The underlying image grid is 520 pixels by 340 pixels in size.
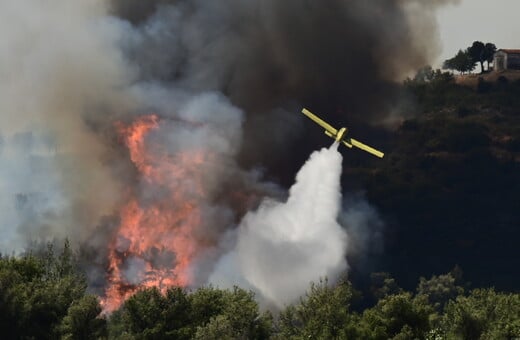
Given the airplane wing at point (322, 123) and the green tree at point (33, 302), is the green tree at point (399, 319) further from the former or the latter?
the airplane wing at point (322, 123)

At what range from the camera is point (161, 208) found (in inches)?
6629

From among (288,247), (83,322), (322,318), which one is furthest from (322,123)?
(83,322)

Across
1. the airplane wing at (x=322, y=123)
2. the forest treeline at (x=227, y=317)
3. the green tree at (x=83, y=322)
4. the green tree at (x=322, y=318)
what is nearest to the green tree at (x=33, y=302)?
the forest treeline at (x=227, y=317)

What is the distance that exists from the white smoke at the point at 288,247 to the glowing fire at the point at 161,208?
642 centimetres

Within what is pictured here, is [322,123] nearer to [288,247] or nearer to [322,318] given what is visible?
[288,247]

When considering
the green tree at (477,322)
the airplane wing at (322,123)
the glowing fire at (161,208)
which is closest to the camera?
the green tree at (477,322)

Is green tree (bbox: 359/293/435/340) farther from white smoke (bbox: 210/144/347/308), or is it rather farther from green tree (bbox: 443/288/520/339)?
white smoke (bbox: 210/144/347/308)

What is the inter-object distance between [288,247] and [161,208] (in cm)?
1953

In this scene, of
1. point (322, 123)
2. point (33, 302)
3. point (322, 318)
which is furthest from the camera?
point (322, 123)

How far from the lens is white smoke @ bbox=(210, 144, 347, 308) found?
164m

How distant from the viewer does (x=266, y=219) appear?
552ft

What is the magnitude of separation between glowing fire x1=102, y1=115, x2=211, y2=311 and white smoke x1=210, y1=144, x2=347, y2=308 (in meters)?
6.42

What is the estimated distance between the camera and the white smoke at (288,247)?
16375cm

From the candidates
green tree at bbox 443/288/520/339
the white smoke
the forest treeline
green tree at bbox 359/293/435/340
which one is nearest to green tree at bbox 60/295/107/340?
the forest treeline
